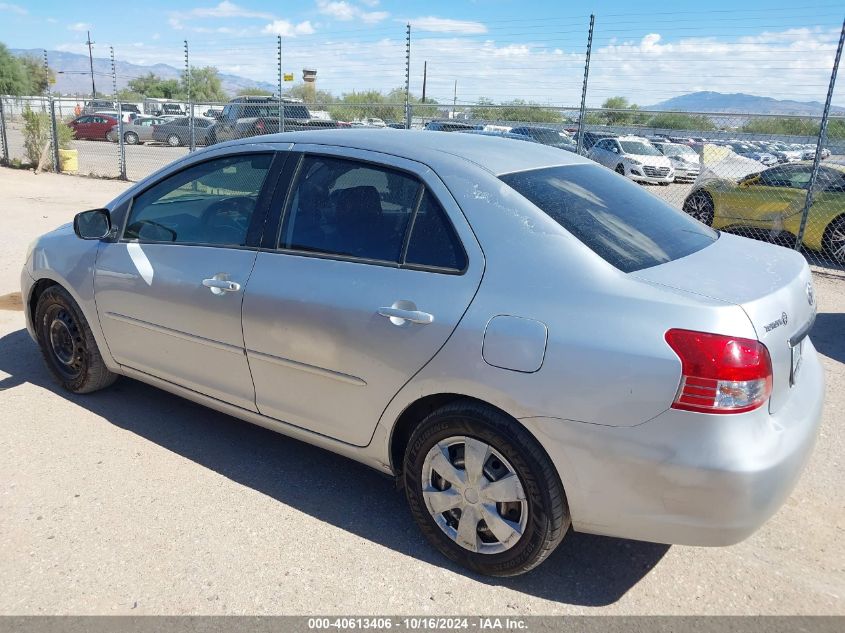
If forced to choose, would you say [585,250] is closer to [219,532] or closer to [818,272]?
[219,532]

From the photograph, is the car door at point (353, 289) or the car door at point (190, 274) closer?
the car door at point (353, 289)

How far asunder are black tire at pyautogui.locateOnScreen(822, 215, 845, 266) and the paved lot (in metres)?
6.70

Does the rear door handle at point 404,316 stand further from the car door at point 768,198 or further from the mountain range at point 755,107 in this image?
the car door at point 768,198

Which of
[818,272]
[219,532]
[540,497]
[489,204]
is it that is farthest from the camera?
[818,272]

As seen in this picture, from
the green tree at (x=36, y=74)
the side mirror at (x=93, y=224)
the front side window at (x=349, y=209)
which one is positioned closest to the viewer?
the front side window at (x=349, y=209)

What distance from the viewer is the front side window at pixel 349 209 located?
301cm

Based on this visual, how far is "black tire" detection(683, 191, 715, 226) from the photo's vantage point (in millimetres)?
11516

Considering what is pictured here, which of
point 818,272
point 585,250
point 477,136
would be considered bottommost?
point 818,272

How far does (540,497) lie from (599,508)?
21cm

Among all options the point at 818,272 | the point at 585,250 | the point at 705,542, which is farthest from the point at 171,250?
the point at 818,272

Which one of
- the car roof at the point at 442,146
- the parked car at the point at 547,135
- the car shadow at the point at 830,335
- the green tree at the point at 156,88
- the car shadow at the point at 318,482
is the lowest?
the car shadow at the point at 318,482

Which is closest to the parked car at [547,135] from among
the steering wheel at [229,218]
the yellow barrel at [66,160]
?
the yellow barrel at [66,160]

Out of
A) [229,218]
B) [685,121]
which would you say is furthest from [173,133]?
[229,218]

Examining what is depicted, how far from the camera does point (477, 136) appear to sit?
3570 mm
